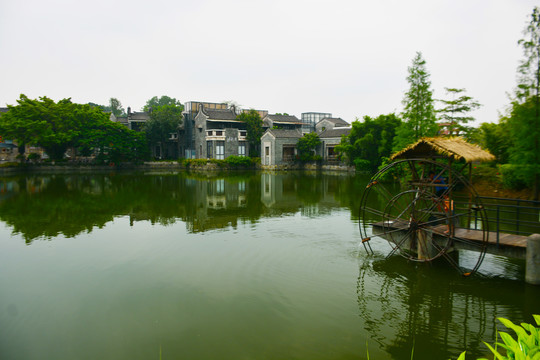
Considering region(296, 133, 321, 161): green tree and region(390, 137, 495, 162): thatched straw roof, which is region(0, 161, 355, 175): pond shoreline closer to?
region(296, 133, 321, 161): green tree

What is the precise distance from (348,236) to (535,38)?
1119cm

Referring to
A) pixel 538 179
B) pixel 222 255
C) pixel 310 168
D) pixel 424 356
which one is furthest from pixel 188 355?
pixel 310 168

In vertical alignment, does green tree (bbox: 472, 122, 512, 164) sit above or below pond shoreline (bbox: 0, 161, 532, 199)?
above

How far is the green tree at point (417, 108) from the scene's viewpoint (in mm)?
26297

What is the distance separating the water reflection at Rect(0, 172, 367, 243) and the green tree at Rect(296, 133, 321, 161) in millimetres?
21773

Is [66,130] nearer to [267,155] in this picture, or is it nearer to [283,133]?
[267,155]

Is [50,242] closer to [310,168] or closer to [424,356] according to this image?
[424,356]

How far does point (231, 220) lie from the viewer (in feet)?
50.2

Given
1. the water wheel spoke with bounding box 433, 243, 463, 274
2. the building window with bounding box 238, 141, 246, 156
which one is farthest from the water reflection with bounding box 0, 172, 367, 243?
the building window with bounding box 238, 141, 246, 156

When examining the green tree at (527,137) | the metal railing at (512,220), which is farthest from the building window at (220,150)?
the green tree at (527,137)

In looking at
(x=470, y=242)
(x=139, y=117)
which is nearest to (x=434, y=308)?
(x=470, y=242)

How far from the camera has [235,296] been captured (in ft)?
25.4

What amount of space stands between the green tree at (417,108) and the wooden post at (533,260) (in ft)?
63.1

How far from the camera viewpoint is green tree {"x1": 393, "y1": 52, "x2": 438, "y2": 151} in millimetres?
26297
